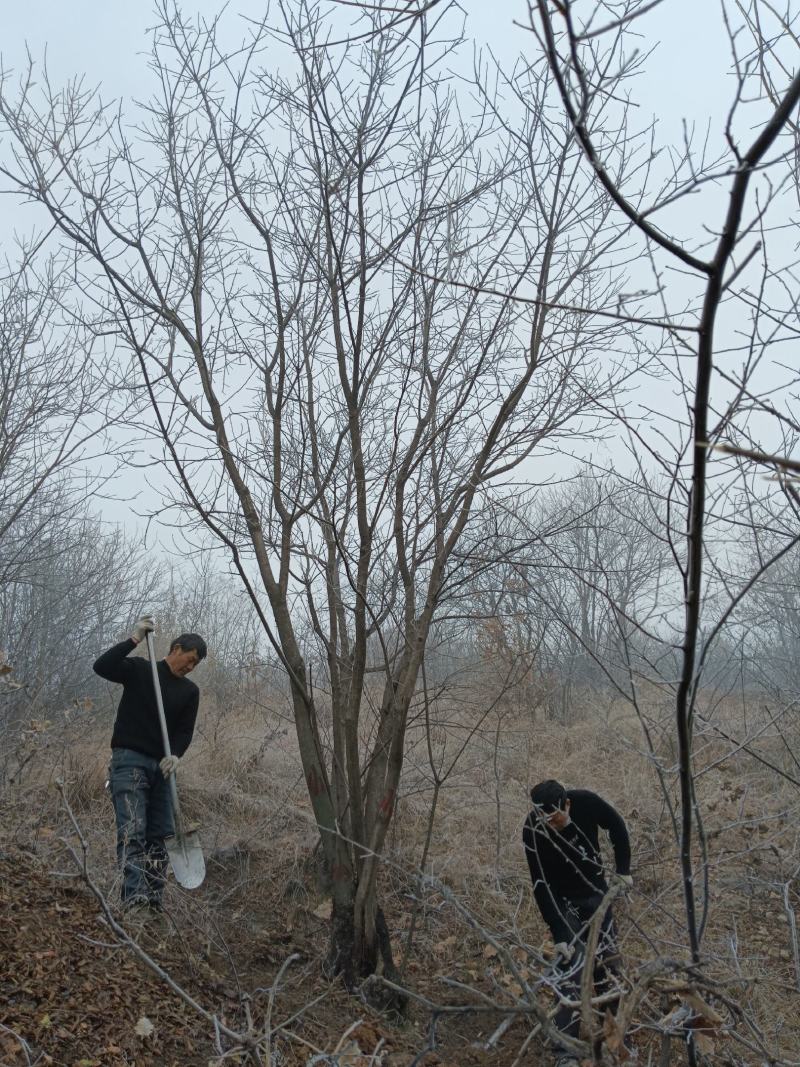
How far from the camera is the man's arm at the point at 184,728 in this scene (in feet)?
18.1

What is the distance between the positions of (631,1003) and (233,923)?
17.1 feet

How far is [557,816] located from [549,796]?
0.33ft

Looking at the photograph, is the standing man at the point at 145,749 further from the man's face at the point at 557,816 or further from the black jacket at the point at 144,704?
the man's face at the point at 557,816

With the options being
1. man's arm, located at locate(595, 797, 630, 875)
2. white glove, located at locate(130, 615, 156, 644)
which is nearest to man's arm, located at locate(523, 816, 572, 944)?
man's arm, located at locate(595, 797, 630, 875)

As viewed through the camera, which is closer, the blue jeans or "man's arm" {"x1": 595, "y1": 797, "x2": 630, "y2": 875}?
"man's arm" {"x1": 595, "y1": 797, "x2": 630, "y2": 875}

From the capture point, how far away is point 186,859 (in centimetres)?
556

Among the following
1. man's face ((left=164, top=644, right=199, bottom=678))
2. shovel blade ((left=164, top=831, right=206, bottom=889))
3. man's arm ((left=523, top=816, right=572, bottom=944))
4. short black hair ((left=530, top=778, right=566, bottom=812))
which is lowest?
shovel blade ((left=164, top=831, right=206, bottom=889))

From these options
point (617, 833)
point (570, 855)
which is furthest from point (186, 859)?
point (617, 833)

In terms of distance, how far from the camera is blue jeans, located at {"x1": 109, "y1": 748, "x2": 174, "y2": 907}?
504 centimetres

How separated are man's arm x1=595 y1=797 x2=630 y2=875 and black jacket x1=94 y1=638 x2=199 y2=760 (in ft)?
7.52

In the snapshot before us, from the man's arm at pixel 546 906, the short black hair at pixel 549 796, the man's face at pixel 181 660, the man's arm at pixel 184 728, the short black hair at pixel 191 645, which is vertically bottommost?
the man's arm at pixel 546 906

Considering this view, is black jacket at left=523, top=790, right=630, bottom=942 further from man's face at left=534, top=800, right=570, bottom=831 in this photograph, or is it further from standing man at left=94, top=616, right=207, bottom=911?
standing man at left=94, top=616, right=207, bottom=911

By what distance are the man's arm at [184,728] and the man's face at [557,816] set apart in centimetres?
209

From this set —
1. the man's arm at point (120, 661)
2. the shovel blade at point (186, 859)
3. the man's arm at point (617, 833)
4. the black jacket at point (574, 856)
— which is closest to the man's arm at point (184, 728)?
the man's arm at point (120, 661)
